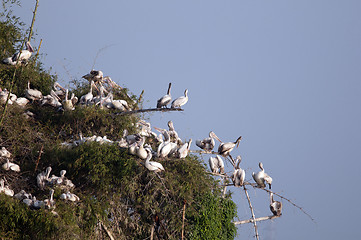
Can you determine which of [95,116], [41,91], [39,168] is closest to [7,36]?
[41,91]

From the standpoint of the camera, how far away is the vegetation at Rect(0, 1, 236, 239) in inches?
215

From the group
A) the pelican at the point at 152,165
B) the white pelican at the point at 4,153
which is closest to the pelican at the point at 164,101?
the pelican at the point at 152,165

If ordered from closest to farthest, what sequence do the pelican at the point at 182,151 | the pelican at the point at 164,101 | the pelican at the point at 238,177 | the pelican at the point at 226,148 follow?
the pelican at the point at 182,151 < the pelican at the point at 238,177 < the pelican at the point at 164,101 < the pelican at the point at 226,148

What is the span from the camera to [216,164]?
699 cm

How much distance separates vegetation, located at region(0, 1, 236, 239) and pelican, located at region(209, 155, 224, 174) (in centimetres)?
20

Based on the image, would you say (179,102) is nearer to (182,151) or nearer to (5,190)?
(182,151)

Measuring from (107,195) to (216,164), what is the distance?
66.4 inches

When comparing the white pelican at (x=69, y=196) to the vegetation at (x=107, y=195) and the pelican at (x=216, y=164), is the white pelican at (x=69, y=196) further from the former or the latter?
the pelican at (x=216, y=164)

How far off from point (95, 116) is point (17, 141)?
1157 millimetres

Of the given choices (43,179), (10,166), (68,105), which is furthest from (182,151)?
(10,166)

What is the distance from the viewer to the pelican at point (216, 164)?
6961 mm

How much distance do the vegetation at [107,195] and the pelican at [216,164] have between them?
0.20m

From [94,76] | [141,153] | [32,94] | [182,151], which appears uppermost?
[94,76]

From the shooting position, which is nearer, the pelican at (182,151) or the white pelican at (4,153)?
the white pelican at (4,153)
